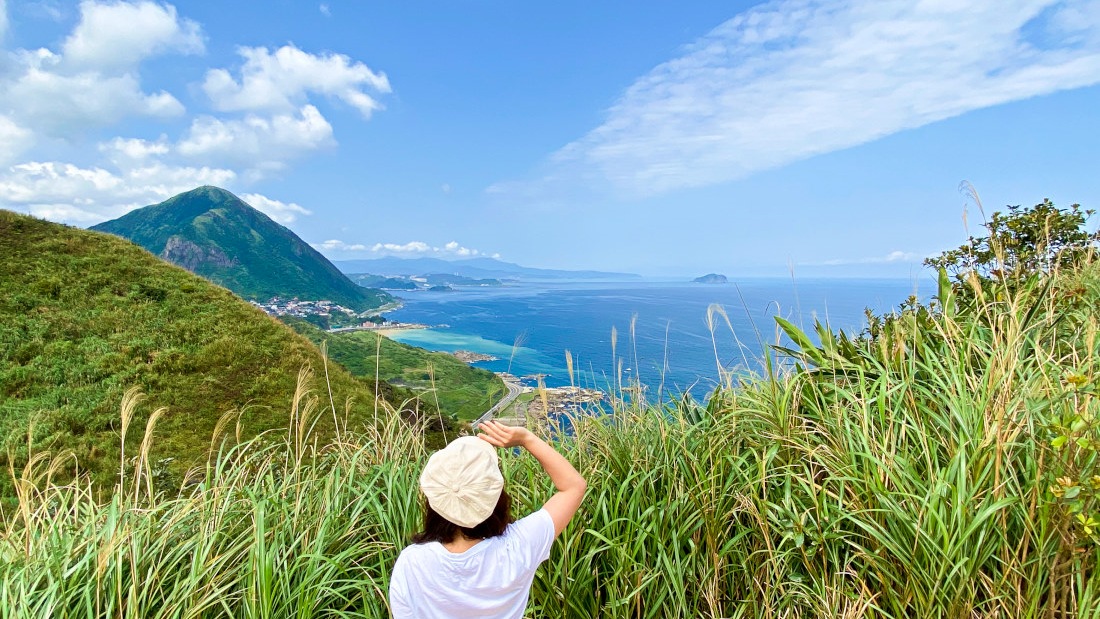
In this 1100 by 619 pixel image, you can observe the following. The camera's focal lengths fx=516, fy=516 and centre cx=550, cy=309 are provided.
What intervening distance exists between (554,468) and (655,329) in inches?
2372

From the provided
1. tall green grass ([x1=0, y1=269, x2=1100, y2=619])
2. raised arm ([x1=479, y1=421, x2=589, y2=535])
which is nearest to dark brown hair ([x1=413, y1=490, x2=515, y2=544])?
raised arm ([x1=479, y1=421, x2=589, y2=535])

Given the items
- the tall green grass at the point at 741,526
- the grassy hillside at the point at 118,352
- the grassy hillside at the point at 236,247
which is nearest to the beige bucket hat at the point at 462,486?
the tall green grass at the point at 741,526

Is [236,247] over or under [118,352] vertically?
over

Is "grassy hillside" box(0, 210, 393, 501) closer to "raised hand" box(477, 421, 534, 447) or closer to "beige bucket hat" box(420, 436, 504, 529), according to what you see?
"raised hand" box(477, 421, 534, 447)

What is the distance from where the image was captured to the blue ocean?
12.7 ft

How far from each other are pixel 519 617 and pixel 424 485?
2.00ft

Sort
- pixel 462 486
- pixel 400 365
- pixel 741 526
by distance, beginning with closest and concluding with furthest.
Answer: pixel 462 486
pixel 741 526
pixel 400 365

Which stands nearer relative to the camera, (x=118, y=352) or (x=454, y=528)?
(x=454, y=528)

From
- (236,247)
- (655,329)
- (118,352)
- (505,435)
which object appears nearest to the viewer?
(505,435)

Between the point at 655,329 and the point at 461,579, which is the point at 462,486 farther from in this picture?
the point at 655,329

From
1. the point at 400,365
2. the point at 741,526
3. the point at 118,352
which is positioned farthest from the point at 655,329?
the point at 741,526

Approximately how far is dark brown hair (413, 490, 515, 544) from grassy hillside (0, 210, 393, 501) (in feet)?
35.4

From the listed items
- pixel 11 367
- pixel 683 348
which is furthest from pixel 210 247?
pixel 11 367

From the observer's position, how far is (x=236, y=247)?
149375 mm
